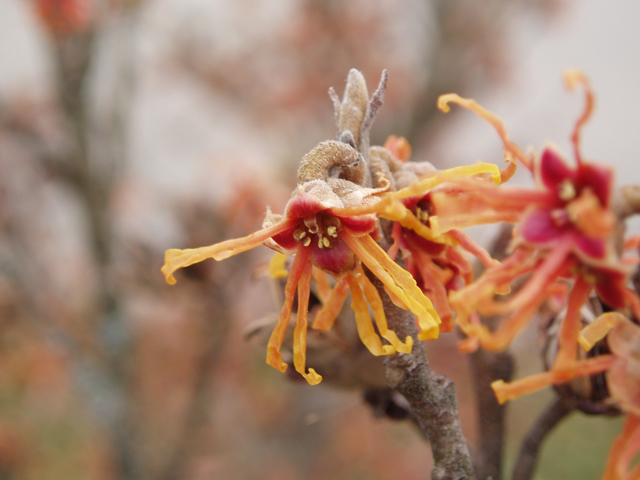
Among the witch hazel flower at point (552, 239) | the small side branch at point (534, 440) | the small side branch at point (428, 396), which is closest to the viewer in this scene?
the witch hazel flower at point (552, 239)

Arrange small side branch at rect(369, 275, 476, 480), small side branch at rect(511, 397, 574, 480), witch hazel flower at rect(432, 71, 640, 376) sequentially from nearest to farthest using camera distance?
witch hazel flower at rect(432, 71, 640, 376) < small side branch at rect(369, 275, 476, 480) < small side branch at rect(511, 397, 574, 480)

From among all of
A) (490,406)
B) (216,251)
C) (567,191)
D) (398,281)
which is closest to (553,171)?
(567,191)

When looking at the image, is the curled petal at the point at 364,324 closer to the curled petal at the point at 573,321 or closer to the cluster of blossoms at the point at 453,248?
the cluster of blossoms at the point at 453,248

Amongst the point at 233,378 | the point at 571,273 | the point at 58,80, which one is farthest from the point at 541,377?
the point at 233,378

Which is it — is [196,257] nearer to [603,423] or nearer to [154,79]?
[603,423]

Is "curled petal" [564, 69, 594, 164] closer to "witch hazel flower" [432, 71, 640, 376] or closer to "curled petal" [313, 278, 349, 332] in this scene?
"witch hazel flower" [432, 71, 640, 376]

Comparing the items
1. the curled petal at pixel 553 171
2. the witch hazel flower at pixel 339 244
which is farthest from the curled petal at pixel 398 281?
the curled petal at pixel 553 171

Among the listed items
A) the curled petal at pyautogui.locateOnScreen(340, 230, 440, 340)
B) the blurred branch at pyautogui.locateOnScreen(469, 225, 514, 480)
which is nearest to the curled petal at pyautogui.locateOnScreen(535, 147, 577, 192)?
the curled petal at pyautogui.locateOnScreen(340, 230, 440, 340)
